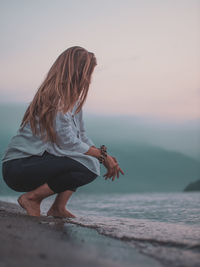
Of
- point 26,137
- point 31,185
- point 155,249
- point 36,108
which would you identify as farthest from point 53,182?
point 155,249

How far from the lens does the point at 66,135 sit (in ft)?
9.29

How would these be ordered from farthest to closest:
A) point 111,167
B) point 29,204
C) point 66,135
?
point 111,167 → point 29,204 → point 66,135

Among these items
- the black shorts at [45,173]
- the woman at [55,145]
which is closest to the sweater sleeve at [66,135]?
the woman at [55,145]

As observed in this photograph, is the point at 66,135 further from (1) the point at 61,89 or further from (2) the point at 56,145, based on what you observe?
(1) the point at 61,89

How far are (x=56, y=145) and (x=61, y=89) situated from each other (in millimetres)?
501

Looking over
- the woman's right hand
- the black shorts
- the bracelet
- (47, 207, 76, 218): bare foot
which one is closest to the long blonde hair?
the black shorts

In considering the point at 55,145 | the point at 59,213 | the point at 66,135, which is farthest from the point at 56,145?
the point at 59,213

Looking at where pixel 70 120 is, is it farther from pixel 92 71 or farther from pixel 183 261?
pixel 183 261

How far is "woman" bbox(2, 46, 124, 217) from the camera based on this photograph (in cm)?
284

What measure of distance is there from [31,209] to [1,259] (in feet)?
5.29

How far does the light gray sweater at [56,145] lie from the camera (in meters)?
2.83

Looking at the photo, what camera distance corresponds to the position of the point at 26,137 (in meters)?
2.89

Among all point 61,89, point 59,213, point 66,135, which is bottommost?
point 59,213

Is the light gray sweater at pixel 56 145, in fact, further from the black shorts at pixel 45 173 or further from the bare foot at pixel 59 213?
the bare foot at pixel 59 213
